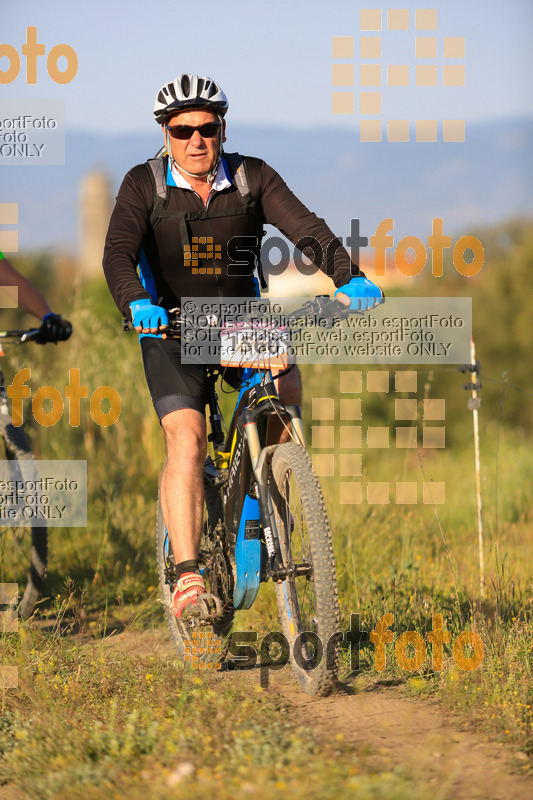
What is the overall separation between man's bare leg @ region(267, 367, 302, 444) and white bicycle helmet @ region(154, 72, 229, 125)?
129 centimetres

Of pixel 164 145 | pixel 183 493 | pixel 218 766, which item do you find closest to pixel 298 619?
pixel 183 493

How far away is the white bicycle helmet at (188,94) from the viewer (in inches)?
164

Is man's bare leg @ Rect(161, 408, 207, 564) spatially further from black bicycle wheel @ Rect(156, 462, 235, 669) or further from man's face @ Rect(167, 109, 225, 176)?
man's face @ Rect(167, 109, 225, 176)

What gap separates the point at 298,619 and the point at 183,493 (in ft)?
2.46

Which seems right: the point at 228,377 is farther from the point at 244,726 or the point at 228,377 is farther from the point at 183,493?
the point at 244,726

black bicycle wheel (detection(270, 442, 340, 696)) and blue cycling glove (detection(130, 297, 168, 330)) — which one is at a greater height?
blue cycling glove (detection(130, 297, 168, 330))

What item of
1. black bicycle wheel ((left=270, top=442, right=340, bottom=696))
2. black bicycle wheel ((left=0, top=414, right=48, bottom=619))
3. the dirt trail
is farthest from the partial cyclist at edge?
black bicycle wheel ((left=0, top=414, right=48, bottom=619))

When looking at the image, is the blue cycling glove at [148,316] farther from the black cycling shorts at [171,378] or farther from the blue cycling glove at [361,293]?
the blue cycling glove at [361,293]

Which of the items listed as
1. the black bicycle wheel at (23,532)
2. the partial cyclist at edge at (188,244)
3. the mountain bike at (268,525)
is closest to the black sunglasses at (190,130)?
the partial cyclist at edge at (188,244)

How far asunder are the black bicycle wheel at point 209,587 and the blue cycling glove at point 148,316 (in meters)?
0.96

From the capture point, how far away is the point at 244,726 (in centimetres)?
323

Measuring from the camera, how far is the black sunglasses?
427 centimetres

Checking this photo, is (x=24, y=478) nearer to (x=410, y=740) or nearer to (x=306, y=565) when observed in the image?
(x=306, y=565)

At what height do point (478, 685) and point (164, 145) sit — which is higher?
point (164, 145)
